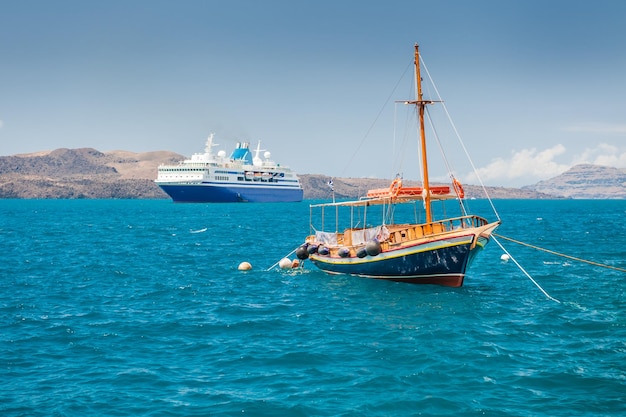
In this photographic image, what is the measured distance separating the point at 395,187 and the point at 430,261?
16.7ft

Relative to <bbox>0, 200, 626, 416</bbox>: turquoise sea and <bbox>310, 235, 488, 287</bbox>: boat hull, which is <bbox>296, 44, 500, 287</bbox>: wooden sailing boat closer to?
<bbox>310, 235, 488, 287</bbox>: boat hull

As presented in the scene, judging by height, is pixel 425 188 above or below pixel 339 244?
above

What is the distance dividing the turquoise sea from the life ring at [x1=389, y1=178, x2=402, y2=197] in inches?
192

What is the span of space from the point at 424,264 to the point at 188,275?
14104mm

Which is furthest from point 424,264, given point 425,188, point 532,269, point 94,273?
point 94,273

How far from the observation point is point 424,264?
85.8 feet

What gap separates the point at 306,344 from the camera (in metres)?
17.5

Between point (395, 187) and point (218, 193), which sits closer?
point (395, 187)

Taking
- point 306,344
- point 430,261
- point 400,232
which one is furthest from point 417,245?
point 306,344

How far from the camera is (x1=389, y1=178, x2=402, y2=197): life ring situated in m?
28.6

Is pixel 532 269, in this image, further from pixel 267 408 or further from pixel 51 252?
pixel 51 252

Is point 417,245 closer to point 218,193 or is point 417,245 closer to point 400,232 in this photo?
point 400,232

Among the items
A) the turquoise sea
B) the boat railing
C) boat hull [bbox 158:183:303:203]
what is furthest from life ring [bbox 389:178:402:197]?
boat hull [bbox 158:183:303:203]

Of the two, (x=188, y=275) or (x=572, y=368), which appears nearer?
(x=572, y=368)
